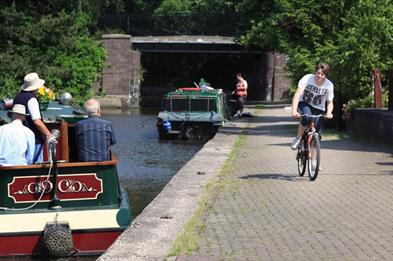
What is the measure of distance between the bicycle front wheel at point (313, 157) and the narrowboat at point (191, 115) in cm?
1372

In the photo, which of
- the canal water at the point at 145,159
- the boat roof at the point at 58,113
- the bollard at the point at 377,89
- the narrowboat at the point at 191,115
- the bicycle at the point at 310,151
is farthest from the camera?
the narrowboat at the point at 191,115

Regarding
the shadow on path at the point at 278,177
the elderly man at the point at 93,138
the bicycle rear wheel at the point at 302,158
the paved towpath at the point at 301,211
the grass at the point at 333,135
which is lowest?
the grass at the point at 333,135

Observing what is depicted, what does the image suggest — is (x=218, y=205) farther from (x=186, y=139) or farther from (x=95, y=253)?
(x=186, y=139)

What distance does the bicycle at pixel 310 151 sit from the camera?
12.1 m

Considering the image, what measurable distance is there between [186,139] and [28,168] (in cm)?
1624

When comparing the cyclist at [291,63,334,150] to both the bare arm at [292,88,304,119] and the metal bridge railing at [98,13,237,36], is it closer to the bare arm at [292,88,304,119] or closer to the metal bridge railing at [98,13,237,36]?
the bare arm at [292,88,304,119]

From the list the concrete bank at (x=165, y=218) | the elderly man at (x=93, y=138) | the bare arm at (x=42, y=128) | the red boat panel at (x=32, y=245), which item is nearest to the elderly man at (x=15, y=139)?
the bare arm at (x=42, y=128)

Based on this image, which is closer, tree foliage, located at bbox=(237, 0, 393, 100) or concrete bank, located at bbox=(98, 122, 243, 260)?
concrete bank, located at bbox=(98, 122, 243, 260)

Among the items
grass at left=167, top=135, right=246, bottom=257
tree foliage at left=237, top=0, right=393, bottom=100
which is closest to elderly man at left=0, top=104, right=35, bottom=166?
grass at left=167, top=135, right=246, bottom=257

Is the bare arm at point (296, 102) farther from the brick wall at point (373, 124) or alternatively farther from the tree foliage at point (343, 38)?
the tree foliage at point (343, 38)

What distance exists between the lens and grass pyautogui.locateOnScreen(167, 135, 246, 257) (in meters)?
7.48

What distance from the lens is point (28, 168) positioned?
1019cm

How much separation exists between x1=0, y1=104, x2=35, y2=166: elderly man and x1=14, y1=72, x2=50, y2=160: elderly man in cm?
35

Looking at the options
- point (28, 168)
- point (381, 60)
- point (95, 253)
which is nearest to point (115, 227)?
point (95, 253)
